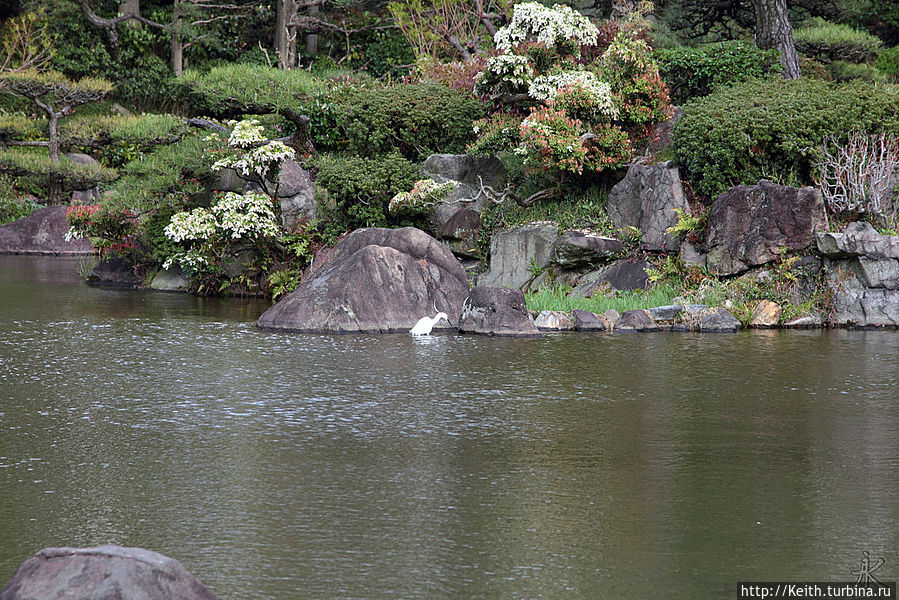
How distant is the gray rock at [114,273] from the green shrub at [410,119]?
479 cm

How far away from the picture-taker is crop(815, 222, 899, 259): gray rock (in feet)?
40.1

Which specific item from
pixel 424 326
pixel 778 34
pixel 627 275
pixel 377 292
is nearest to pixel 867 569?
pixel 424 326

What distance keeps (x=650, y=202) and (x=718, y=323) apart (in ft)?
9.06

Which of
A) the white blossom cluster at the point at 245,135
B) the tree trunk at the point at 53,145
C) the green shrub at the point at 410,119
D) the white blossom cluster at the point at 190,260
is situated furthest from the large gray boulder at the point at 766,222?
the tree trunk at the point at 53,145

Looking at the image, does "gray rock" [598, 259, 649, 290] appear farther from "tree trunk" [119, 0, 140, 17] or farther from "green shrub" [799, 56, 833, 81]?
"tree trunk" [119, 0, 140, 17]

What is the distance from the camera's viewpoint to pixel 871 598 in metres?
4.11

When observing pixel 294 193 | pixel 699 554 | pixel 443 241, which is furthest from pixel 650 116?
pixel 699 554

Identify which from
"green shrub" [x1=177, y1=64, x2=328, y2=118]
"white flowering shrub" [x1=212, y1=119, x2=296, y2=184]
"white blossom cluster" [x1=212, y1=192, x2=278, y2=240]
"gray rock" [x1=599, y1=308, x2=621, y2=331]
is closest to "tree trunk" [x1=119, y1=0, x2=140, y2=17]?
"green shrub" [x1=177, y1=64, x2=328, y2=118]

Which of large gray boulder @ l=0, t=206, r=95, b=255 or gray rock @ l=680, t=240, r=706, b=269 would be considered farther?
large gray boulder @ l=0, t=206, r=95, b=255

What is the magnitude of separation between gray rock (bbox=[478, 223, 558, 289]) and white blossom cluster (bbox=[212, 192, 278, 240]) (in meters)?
3.49

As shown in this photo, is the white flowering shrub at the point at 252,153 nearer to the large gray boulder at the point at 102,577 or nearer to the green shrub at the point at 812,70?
the green shrub at the point at 812,70

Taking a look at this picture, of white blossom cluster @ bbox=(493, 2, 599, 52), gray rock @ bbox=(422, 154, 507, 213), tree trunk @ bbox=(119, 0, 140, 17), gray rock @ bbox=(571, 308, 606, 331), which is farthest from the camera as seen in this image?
tree trunk @ bbox=(119, 0, 140, 17)

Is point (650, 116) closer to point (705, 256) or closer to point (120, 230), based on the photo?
point (705, 256)

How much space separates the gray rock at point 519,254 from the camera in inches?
567
